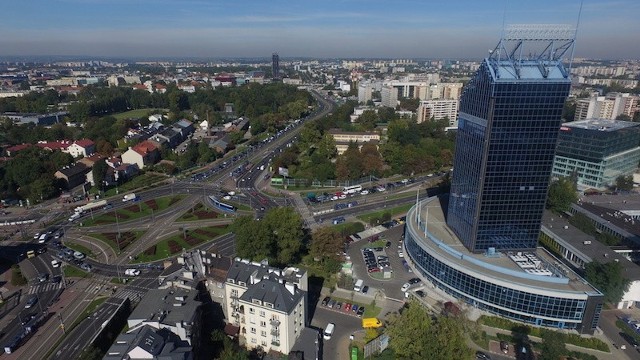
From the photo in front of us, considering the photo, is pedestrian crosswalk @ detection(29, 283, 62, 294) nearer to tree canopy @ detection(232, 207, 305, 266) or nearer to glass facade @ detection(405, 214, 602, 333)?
tree canopy @ detection(232, 207, 305, 266)

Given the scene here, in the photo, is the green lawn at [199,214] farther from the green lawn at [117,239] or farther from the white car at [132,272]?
the white car at [132,272]

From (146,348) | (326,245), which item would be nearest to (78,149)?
(326,245)

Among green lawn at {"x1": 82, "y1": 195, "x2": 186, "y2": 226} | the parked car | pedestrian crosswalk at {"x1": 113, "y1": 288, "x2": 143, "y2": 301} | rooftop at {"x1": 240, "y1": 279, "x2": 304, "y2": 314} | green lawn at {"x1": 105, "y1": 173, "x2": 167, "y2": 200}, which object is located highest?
rooftop at {"x1": 240, "y1": 279, "x2": 304, "y2": 314}

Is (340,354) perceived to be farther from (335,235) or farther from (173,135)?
(173,135)

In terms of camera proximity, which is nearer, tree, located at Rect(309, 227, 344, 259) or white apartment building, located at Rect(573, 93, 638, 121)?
tree, located at Rect(309, 227, 344, 259)

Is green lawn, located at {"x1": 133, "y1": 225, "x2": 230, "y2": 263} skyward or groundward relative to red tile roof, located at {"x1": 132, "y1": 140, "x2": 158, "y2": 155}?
groundward

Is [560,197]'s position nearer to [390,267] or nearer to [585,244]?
[585,244]

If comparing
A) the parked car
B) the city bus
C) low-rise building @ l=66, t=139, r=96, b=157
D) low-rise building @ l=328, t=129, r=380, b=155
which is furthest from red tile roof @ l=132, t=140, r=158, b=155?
the parked car
